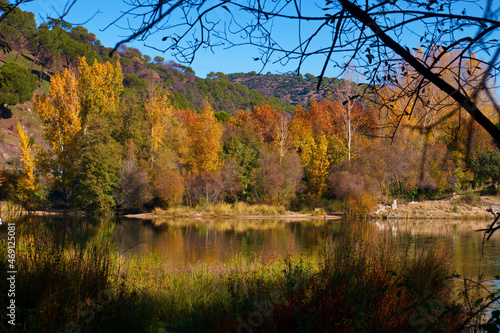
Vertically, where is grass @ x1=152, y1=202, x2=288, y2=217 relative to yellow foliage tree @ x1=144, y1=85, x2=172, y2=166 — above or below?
below

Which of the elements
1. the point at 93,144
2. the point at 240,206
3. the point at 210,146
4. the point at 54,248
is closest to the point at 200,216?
Result: the point at 240,206

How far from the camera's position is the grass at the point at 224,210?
27672mm

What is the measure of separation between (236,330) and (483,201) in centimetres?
2994

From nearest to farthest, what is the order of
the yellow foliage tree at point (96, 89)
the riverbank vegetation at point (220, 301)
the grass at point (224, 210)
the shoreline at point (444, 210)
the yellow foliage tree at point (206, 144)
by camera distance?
1. the riverbank vegetation at point (220, 301)
2. the shoreline at point (444, 210)
3. the grass at point (224, 210)
4. the yellow foliage tree at point (96, 89)
5. the yellow foliage tree at point (206, 144)

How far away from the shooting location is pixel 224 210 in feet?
92.4

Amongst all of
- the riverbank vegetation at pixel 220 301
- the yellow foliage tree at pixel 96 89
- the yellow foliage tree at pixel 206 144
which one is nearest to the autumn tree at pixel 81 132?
the yellow foliage tree at pixel 96 89

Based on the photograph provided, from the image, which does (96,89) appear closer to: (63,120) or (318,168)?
(63,120)

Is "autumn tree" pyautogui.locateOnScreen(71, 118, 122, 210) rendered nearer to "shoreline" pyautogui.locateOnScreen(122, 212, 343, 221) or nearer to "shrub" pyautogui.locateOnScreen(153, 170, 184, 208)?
"shoreline" pyautogui.locateOnScreen(122, 212, 343, 221)

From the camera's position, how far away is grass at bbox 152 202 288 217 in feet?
90.8

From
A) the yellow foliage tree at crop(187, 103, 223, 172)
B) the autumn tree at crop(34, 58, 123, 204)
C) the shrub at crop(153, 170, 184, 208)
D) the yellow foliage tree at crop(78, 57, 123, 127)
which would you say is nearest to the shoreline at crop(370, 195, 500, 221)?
the yellow foliage tree at crop(187, 103, 223, 172)

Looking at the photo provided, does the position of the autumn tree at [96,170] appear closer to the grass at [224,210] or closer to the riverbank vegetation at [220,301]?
the grass at [224,210]

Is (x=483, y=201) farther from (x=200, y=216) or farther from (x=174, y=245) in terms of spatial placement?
(x=174, y=245)

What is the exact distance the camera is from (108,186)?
90.7 ft

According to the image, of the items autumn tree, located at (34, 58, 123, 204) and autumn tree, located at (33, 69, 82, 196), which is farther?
autumn tree, located at (33, 69, 82, 196)
